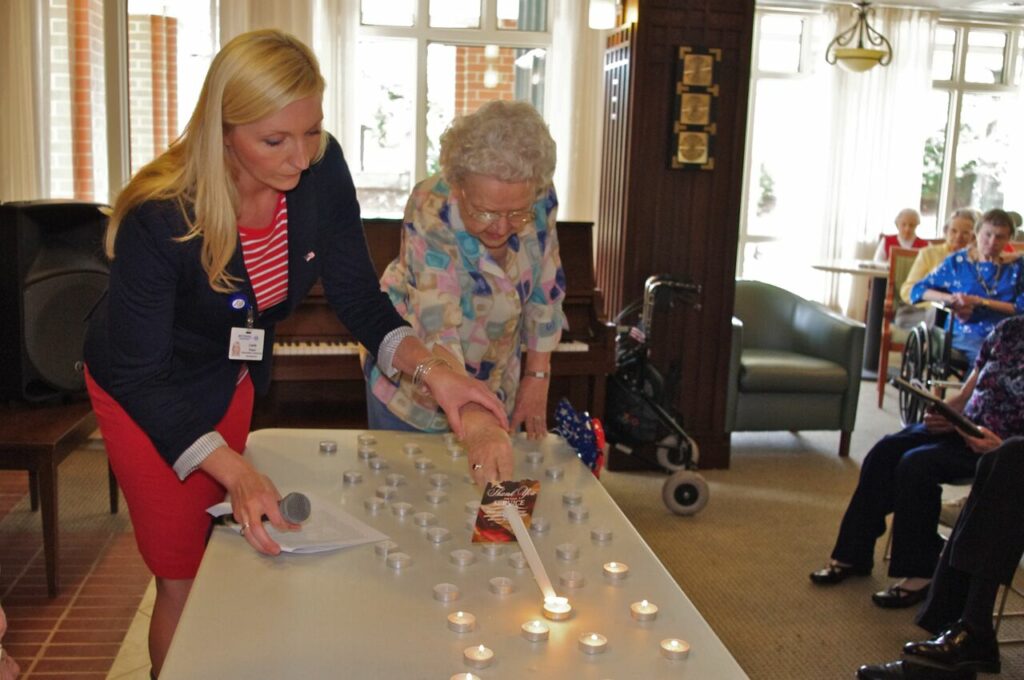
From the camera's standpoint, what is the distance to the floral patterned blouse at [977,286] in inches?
216

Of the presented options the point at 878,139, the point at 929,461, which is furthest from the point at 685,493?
the point at 878,139

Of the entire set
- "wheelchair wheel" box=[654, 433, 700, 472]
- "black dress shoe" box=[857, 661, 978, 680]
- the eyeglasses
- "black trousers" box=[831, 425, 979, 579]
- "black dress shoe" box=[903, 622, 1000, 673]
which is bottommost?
"black dress shoe" box=[857, 661, 978, 680]

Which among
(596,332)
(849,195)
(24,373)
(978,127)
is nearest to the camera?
(24,373)

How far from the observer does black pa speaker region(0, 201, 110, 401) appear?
3.60 m

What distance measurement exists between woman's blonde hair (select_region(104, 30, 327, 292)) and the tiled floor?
5.68 feet

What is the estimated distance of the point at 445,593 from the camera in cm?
135

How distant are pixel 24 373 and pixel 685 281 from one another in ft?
9.24

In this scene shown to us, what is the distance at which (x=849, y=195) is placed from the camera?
882 cm

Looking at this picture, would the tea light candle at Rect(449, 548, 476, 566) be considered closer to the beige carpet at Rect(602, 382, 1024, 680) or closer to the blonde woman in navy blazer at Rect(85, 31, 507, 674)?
the blonde woman in navy blazer at Rect(85, 31, 507, 674)

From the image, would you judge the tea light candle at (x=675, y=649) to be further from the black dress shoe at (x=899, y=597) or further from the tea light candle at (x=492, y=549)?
the black dress shoe at (x=899, y=597)

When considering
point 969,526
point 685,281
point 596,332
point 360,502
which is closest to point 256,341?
point 360,502

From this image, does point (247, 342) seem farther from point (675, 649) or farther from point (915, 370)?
point (915, 370)

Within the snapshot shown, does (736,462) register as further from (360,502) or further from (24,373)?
(360,502)

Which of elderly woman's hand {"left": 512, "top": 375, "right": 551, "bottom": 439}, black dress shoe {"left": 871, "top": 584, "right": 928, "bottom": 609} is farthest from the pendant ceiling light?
elderly woman's hand {"left": 512, "top": 375, "right": 551, "bottom": 439}
